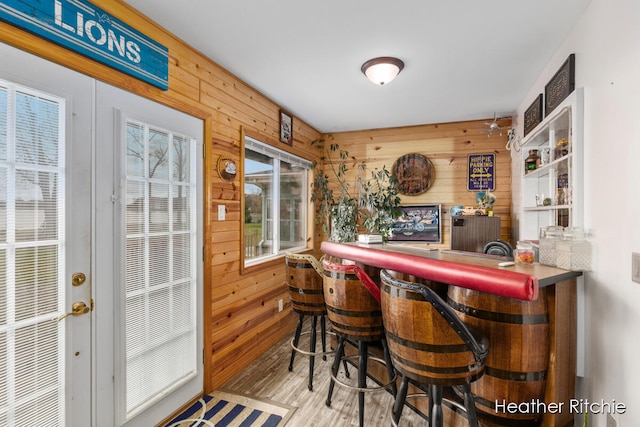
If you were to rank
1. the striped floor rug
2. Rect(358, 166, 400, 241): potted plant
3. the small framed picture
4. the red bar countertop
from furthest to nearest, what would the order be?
Rect(358, 166, 400, 241): potted plant, the small framed picture, the striped floor rug, the red bar countertop

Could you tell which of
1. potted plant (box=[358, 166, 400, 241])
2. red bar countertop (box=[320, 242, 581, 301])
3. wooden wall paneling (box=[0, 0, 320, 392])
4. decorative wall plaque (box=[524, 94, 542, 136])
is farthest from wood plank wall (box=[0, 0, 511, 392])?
red bar countertop (box=[320, 242, 581, 301])

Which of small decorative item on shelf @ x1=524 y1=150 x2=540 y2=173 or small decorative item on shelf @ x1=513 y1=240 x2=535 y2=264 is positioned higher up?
small decorative item on shelf @ x1=524 y1=150 x2=540 y2=173

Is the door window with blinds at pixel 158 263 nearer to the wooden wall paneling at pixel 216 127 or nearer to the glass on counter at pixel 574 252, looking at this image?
the wooden wall paneling at pixel 216 127

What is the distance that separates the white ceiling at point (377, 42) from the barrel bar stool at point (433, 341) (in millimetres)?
1598

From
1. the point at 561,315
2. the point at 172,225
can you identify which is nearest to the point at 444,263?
the point at 561,315

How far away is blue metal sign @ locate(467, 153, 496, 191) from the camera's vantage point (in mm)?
3930

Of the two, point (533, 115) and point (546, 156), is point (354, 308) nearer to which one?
point (546, 156)

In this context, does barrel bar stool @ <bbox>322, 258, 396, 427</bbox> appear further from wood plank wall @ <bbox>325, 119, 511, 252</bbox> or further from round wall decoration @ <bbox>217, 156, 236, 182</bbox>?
wood plank wall @ <bbox>325, 119, 511, 252</bbox>

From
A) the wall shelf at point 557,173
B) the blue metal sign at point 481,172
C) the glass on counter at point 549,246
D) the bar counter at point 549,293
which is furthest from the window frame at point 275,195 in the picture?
the wall shelf at point 557,173

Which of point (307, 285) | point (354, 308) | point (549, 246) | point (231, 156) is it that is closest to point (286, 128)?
point (231, 156)

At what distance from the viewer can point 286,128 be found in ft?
12.1

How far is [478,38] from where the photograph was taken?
2152 mm

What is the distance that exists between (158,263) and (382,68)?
84.4 inches

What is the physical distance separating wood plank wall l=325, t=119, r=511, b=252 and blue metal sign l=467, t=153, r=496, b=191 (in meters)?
0.05
